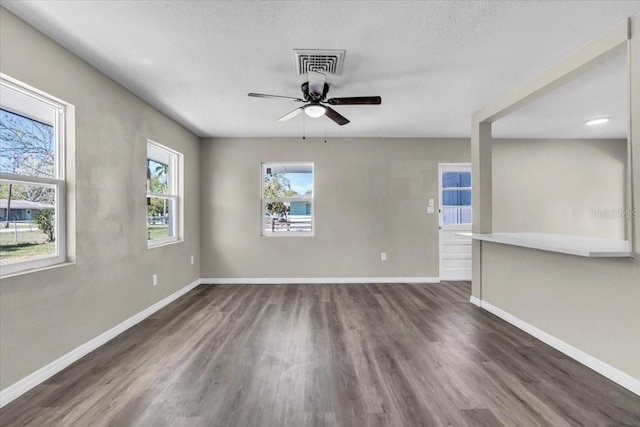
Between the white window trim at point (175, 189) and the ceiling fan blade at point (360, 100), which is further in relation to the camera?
the white window trim at point (175, 189)

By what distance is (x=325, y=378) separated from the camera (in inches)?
82.6

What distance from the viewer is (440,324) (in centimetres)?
312

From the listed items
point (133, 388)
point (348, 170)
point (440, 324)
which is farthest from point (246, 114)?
point (440, 324)

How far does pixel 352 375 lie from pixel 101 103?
3187 mm

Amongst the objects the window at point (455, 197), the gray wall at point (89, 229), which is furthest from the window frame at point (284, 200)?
the window at point (455, 197)

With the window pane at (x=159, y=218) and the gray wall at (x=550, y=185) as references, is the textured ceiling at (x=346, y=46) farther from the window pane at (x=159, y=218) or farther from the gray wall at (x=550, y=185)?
the gray wall at (x=550, y=185)

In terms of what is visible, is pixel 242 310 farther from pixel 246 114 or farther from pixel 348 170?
pixel 348 170

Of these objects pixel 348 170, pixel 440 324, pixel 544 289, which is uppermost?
pixel 348 170

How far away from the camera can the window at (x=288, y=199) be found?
198 inches

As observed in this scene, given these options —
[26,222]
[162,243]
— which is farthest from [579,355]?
[162,243]

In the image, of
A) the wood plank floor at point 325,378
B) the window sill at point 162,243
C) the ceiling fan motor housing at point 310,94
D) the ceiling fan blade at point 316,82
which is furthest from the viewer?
the window sill at point 162,243

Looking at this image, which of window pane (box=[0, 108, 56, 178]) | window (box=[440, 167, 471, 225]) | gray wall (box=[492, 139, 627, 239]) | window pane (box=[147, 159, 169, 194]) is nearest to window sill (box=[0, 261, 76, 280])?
window pane (box=[0, 108, 56, 178])

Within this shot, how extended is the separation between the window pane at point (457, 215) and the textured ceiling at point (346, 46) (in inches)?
79.0

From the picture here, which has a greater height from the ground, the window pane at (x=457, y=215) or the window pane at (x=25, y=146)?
the window pane at (x=25, y=146)
